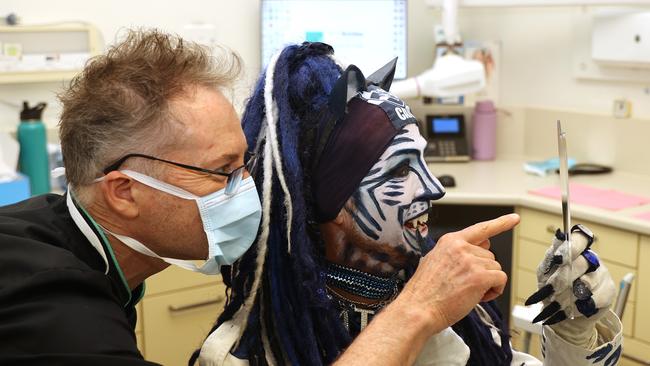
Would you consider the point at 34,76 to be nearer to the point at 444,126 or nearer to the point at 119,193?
the point at 444,126

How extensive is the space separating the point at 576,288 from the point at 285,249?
1.70 feet

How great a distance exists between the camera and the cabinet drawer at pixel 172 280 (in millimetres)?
2859

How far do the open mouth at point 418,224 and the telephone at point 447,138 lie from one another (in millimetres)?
2095

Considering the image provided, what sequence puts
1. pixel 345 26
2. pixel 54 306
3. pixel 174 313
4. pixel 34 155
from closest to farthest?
1. pixel 54 306
2. pixel 34 155
3. pixel 174 313
4. pixel 345 26

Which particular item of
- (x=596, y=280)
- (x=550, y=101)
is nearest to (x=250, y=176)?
(x=596, y=280)

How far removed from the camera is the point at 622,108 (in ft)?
10.8

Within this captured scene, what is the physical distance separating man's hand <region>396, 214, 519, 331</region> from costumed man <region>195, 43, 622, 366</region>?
12 millimetres

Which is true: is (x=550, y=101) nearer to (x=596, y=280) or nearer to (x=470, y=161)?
(x=470, y=161)

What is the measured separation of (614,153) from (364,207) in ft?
7.03

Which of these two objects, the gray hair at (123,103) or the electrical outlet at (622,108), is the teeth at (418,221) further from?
the electrical outlet at (622,108)

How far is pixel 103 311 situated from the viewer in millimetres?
1200

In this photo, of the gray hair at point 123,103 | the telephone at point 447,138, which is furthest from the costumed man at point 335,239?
the telephone at point 447,138

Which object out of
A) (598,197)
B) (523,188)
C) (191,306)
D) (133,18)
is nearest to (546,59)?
(523,188)

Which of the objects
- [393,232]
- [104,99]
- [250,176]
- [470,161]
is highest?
[104,99]
